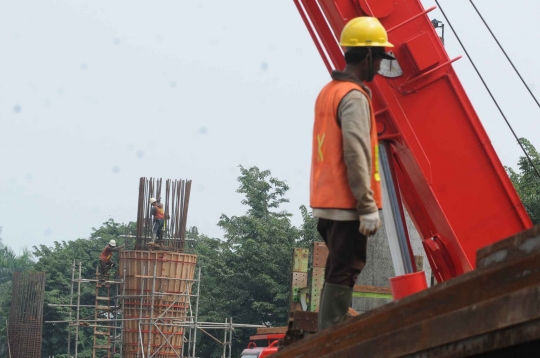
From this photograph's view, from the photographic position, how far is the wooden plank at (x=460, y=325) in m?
3.06

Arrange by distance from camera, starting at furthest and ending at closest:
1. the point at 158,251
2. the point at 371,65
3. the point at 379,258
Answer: the point at 158,251 → the point at 379,258 → the point at 371,65

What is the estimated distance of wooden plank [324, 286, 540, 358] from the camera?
121 inches

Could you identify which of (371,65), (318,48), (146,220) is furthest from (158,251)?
(371,65)

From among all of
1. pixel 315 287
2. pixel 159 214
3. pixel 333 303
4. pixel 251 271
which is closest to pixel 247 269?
pixel 251 271

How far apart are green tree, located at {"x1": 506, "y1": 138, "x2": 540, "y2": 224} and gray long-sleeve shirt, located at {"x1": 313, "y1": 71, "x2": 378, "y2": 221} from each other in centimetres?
2659

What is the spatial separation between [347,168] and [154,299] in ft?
90.1

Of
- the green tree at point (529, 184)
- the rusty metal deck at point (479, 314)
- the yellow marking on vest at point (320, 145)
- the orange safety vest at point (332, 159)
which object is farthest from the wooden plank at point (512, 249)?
the green tree at point (529, 184)

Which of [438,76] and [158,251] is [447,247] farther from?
[158,251]

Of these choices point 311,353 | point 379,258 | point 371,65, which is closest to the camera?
point 311,353

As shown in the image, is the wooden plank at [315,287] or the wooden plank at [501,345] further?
the wooden plank at [315,287]

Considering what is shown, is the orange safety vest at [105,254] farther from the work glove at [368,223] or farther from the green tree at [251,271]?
the work glove at [368,223]

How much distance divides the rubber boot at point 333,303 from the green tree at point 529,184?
2635 cm

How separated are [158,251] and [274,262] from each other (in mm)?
18986

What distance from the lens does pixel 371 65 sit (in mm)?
5305
